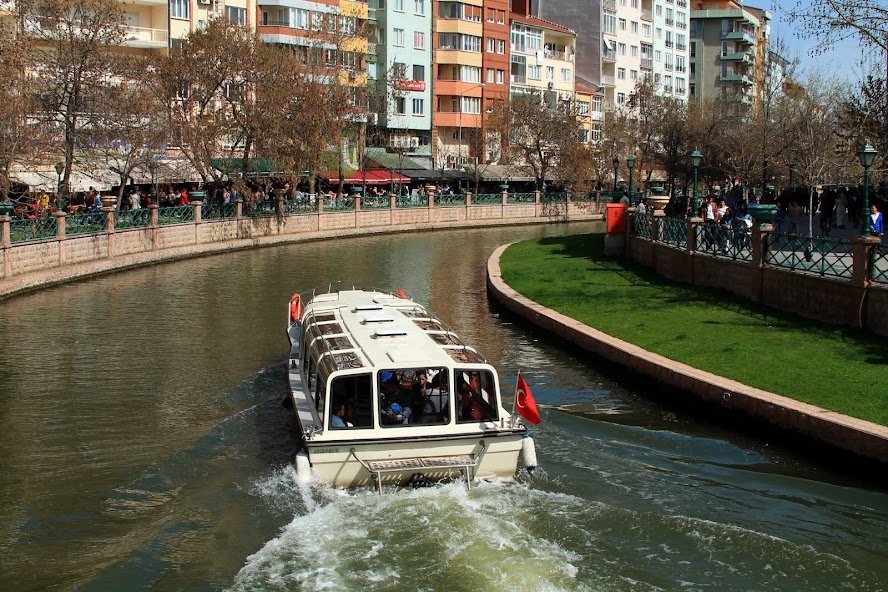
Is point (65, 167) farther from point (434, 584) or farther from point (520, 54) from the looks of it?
point (520, 54)

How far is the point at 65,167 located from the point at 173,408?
27.5 metres

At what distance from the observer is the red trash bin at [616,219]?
37.6 metres

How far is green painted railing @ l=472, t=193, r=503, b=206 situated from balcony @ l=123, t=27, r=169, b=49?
20483 millimetres

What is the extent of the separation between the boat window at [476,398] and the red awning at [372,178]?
180 ft

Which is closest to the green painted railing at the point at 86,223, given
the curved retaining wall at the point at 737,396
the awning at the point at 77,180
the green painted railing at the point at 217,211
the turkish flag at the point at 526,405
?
the green painted railing at the point at 217,211

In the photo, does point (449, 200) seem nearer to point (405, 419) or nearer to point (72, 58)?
point (72, 58)

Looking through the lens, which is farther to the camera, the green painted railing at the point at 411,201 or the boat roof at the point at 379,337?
the green painted railing at the point at 411,201

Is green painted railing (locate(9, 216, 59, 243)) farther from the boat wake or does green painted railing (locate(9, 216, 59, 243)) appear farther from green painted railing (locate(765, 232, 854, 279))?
the boat wake

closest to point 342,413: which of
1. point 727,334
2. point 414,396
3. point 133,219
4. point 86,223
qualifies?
point 414,396

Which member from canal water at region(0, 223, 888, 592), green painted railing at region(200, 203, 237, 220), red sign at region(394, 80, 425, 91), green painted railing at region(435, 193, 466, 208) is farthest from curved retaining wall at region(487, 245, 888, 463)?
red sign at region(394, 80, 425, 91)

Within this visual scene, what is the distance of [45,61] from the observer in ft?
135

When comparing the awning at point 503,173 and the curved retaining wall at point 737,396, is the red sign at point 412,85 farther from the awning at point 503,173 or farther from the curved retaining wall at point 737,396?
the curved retaining wall at point 737,396

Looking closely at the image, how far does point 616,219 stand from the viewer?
124 ft

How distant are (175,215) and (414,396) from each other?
1300 inches
